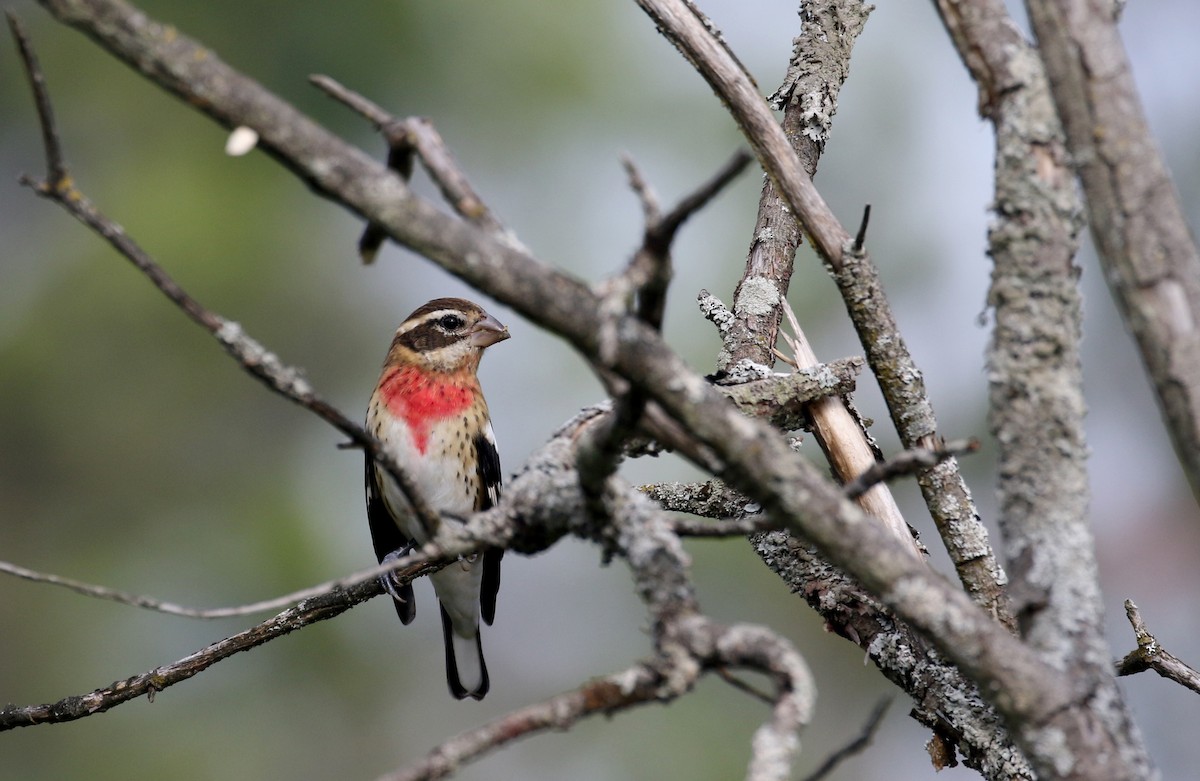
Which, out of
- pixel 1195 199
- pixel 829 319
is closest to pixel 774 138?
pixel 829 319

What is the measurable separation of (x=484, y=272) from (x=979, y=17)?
95 centimetres

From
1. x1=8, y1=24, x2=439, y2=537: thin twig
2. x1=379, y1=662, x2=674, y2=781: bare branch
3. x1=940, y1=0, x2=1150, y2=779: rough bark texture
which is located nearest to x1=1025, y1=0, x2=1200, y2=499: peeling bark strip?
x1=940, y1=0, x2=1150, y2=779: rough bark texture

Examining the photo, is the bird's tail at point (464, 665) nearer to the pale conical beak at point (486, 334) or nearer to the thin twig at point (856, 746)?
the pale conical beak at point (486, 334)

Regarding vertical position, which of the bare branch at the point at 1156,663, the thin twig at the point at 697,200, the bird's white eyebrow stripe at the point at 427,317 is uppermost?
the bird's white eyebrow stripe at the point at 427,317

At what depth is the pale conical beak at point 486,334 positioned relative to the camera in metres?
5.31

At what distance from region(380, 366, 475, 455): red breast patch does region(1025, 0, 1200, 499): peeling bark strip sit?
391cm

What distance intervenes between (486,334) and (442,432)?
1.72 ft

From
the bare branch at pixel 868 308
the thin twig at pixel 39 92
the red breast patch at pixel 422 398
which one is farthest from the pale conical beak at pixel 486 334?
the thin twig at pixel 39 92

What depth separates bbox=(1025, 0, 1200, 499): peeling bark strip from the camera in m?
1.47

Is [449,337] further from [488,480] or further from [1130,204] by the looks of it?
[1130,204]

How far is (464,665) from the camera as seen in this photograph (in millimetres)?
5652

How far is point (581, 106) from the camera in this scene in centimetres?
1143

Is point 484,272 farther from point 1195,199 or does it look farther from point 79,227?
point 79,227

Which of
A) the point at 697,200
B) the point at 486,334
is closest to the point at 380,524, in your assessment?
the point at 486,334
